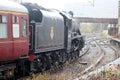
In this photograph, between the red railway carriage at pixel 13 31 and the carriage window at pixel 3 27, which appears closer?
the carriage window at pixel 3 27

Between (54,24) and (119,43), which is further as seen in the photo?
(119,43)

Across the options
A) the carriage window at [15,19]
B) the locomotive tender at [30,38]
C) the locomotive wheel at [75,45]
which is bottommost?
the locomotive wheel at [75,45]

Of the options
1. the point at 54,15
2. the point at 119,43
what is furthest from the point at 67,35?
the point at 119,43

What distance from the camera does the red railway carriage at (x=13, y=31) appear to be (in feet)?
39.3

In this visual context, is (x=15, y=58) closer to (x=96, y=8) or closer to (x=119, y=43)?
(x=119, y=43)

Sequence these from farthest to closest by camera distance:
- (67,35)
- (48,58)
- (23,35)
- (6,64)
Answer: (67,35) < (48,58) < (23,35) < (6,64)

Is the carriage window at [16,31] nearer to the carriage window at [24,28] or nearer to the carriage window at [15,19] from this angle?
the carriage window at [15,19]

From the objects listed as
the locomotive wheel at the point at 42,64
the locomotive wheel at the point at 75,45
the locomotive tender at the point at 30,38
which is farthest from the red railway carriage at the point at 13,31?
the locomotive wheel at the point at 75,45

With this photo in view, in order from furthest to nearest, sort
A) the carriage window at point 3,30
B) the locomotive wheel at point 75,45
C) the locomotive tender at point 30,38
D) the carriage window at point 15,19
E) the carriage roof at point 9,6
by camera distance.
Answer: the locomotive wheel at point 75,45 → the carriage window at point 15,19 → the locomotive tender at point 30,38 → the carriage roof at point 9,6 → the carriage window at point 3,30

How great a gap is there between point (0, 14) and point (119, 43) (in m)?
25.6

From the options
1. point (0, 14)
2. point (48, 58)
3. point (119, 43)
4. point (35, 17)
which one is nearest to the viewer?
point (0, 14)

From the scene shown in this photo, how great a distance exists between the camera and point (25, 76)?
14.7 m

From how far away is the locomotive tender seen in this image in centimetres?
1227

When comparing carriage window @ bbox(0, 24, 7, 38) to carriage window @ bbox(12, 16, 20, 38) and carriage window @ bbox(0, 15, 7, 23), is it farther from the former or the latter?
carriage window @ bbox(12, 16, 20, 38)
